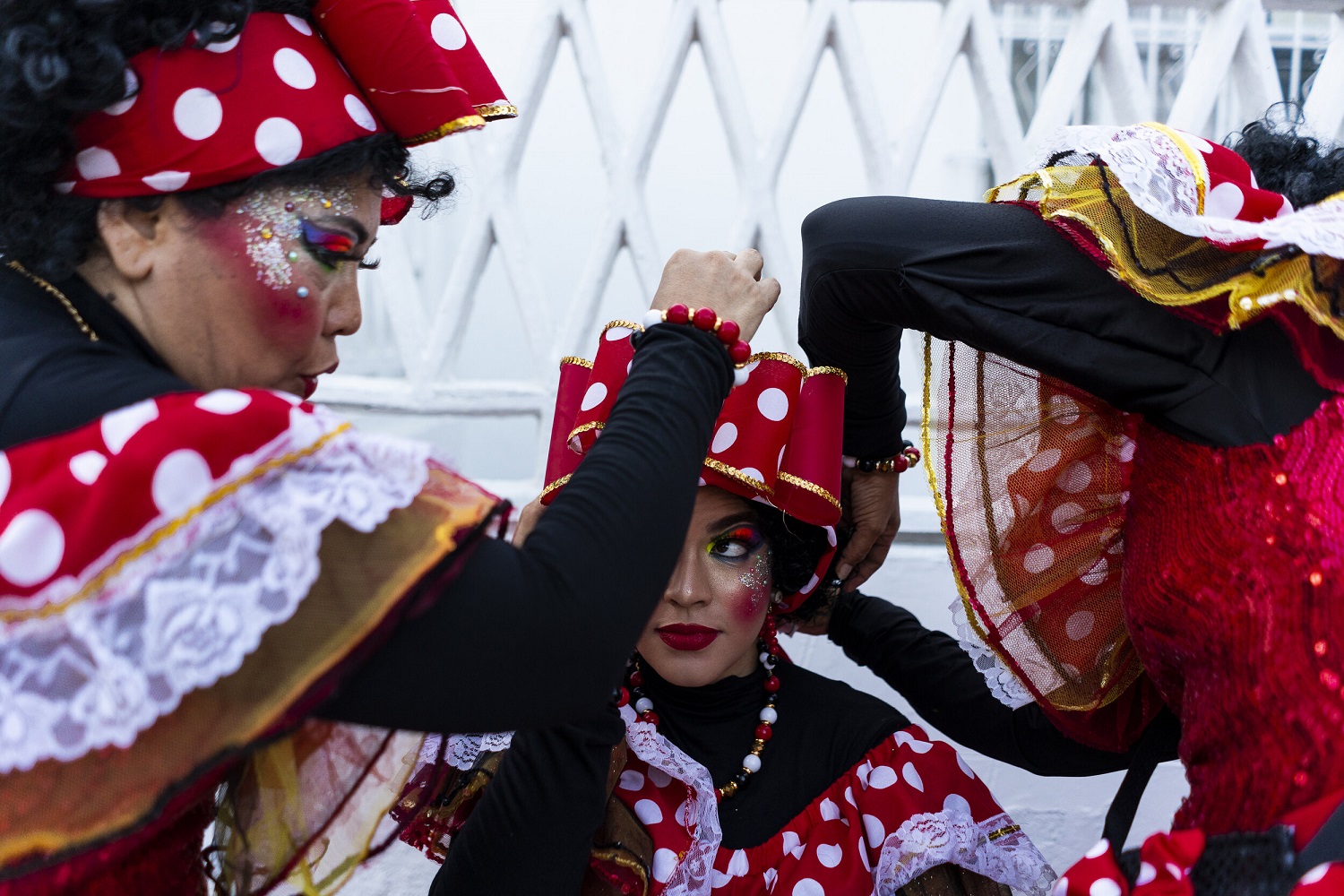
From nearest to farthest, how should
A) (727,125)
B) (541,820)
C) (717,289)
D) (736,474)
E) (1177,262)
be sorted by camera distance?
(1177,262), (717,289), (541,820), (736,474), (727,125)

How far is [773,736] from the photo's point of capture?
55.2 inches

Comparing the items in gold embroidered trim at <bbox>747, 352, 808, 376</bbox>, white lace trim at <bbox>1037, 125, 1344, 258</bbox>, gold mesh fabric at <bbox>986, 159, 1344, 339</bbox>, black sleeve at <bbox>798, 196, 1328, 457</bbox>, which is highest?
white lace trim at <bbox>1037, 125, 1344, 258</bbox>

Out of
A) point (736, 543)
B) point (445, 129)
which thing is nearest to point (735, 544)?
point (736, 543)

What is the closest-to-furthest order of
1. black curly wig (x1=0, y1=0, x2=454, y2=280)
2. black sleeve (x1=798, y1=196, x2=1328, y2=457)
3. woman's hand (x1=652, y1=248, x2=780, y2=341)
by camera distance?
black curly wig (x1=0, y1=0, x2=454, y2=280), black sleeve (x1=798, y1=196, x2=1328, y2=457), woman's hand (x1=652, y1=248, x2=780, y2=341)

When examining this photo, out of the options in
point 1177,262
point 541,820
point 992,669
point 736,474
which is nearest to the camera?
point 1177,262

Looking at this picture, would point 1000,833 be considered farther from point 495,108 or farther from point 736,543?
point 495,108

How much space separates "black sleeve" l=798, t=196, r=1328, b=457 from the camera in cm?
90

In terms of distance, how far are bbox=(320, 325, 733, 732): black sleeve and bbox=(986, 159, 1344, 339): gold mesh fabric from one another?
A: 0.36 metres

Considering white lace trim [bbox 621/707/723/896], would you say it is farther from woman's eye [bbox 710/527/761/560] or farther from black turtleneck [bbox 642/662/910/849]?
woman's eye [bbox 710/527/761/560]

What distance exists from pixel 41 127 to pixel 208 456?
1.03ft

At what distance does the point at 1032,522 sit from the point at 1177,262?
34 cm

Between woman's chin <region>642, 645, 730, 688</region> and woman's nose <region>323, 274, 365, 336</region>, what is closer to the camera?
woman's nose <region>323, 274, 365, 336</region>

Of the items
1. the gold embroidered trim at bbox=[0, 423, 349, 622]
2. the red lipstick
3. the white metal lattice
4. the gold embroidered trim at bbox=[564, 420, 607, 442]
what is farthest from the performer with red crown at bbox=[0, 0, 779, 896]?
the white metal lattice

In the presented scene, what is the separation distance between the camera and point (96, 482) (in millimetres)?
652
